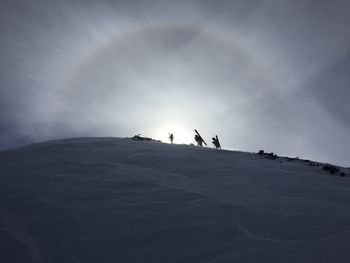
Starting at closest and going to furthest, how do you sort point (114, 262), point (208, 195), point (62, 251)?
point (114, 262), point (62, 251), point (208, 195)

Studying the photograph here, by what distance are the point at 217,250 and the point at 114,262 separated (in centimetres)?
132

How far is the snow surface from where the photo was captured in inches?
173

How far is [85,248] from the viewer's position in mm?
4551

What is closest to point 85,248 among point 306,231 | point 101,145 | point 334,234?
point 306,231

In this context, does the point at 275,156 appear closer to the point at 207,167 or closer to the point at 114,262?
the point at 207,167

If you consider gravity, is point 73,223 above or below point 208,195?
below

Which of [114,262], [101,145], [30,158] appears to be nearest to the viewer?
[114,262]

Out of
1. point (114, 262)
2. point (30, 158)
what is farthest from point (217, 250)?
point (30, 158)

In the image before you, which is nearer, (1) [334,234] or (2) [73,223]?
(1) [334,234]

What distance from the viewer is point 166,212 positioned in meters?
5.76

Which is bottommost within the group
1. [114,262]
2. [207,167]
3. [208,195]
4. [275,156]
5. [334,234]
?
[114,262]

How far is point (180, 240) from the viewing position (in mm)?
4734

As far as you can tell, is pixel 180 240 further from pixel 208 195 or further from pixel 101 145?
pixel 101 145

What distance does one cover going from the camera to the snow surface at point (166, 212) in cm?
440
